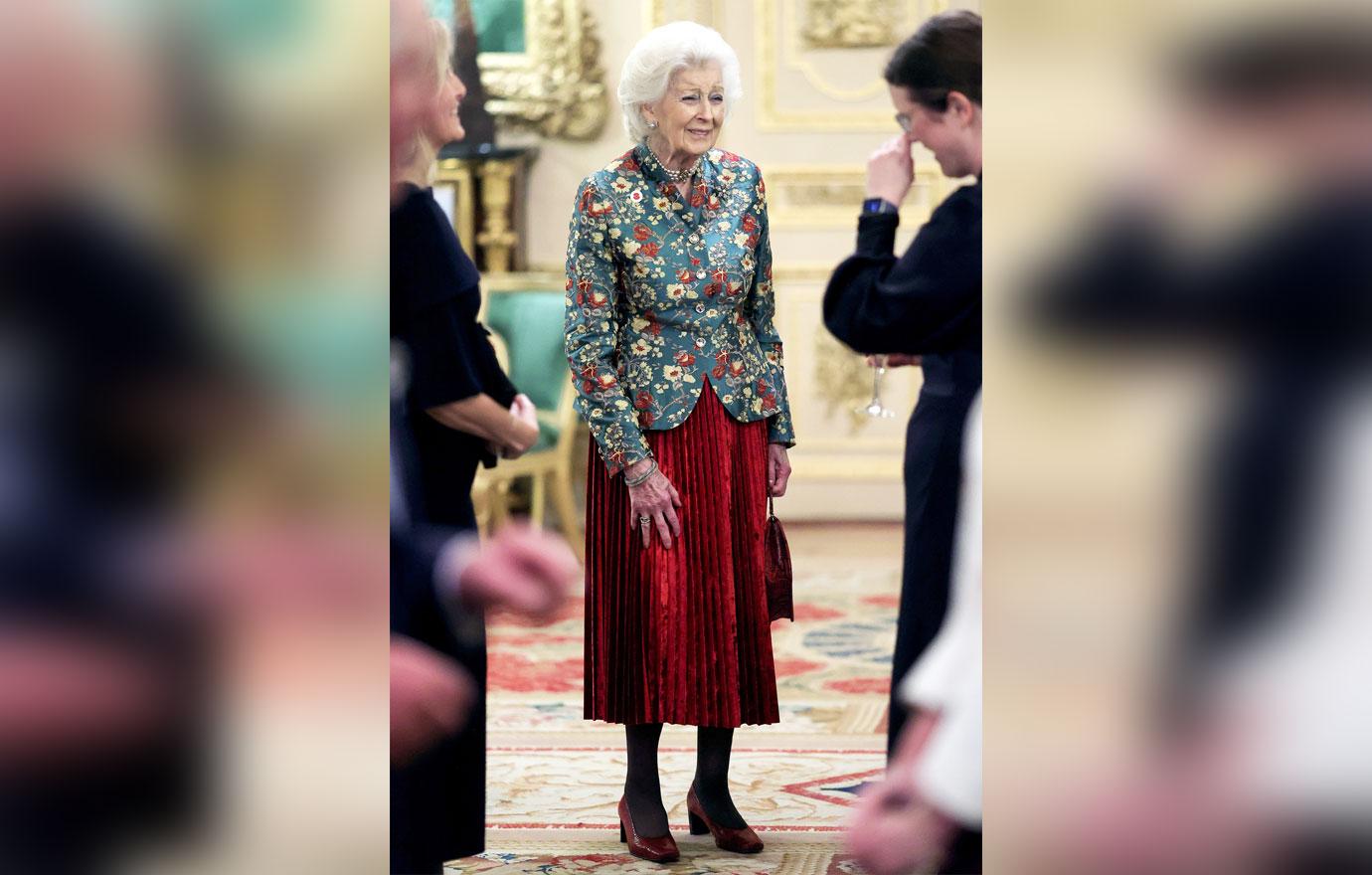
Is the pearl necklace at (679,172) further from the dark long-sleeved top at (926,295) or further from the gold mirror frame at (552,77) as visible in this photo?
the gold mirror frame at (552,77)

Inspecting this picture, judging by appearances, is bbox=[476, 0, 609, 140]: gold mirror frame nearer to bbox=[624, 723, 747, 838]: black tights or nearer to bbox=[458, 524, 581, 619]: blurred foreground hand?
bbox=[624, 723, 747, 838]: black tights

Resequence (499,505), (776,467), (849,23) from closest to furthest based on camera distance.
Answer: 1. (776,467)
2. (499,505)
3. (849,23)

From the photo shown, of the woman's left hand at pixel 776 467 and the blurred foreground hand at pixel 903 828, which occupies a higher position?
the blurred foreground hand at pixel 903 828

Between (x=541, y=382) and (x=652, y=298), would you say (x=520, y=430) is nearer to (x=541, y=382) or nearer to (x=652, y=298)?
(x=652, y=298)

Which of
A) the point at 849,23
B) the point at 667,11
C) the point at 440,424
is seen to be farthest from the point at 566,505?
the point at 440,424

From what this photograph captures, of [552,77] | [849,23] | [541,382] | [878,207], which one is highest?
[849,23]

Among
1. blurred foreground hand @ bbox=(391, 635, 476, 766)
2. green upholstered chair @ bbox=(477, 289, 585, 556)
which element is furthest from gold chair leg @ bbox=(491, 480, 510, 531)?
blurred foreground hand @ bbox=(391, 635, 476, 766)

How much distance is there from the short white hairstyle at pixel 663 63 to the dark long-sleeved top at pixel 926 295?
651mm

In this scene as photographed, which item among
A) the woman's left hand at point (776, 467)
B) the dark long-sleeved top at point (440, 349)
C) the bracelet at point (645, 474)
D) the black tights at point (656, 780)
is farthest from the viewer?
the woman's left hand at point (776, 467)

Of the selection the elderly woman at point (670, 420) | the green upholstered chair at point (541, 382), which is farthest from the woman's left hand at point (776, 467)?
the green upholstered chair at point (541, 382)

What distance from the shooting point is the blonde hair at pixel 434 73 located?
1.13 meters

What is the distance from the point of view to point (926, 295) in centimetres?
187

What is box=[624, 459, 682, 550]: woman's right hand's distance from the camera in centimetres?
246

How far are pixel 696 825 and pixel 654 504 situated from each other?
61 centimetres
